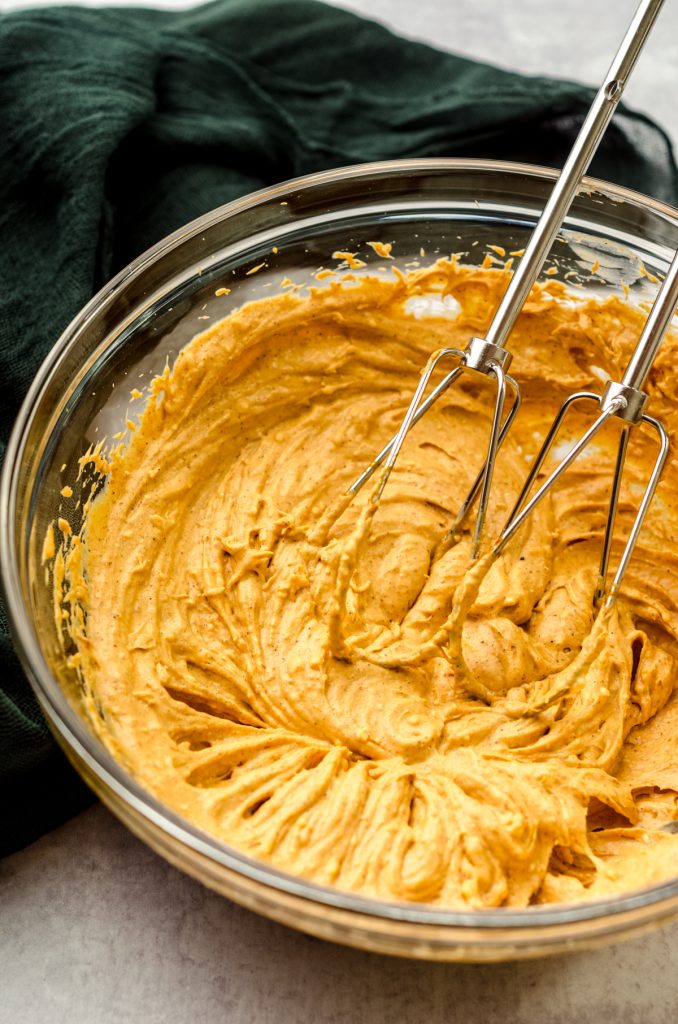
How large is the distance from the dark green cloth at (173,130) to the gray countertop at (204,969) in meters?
0.09

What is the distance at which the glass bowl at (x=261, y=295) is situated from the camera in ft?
3.24

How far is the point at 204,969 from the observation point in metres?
1.29

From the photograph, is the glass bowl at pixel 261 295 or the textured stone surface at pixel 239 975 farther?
the textured stone surface at pixel 239 975

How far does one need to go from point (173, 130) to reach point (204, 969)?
1.38 metres

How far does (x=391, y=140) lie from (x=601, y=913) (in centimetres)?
145

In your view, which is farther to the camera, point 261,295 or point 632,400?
point 261,295

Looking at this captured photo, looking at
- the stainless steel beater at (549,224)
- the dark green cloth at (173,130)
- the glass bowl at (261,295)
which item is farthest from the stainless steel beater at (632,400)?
the dark green cloth at (173,130)

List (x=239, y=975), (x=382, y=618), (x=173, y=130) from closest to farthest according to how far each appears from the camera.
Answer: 1. (x=239, y=975)
2. (x=382, y=618)
3. (x=173, y=130)

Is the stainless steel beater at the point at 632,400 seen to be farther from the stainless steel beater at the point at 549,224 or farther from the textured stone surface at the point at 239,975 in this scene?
the textured stone surface at the point at 239,975

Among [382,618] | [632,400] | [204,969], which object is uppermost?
[632,400]

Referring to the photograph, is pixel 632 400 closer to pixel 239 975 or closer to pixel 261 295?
pixel 261 295

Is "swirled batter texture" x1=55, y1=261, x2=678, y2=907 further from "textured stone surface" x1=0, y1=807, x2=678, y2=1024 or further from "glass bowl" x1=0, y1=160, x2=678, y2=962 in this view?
"textured stone surface" x1=0, y1=807, x2=678, y2=1024

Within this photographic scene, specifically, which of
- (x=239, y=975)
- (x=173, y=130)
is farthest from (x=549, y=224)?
(x=239, y=975)

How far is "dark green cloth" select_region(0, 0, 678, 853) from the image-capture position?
1587 millimetres
